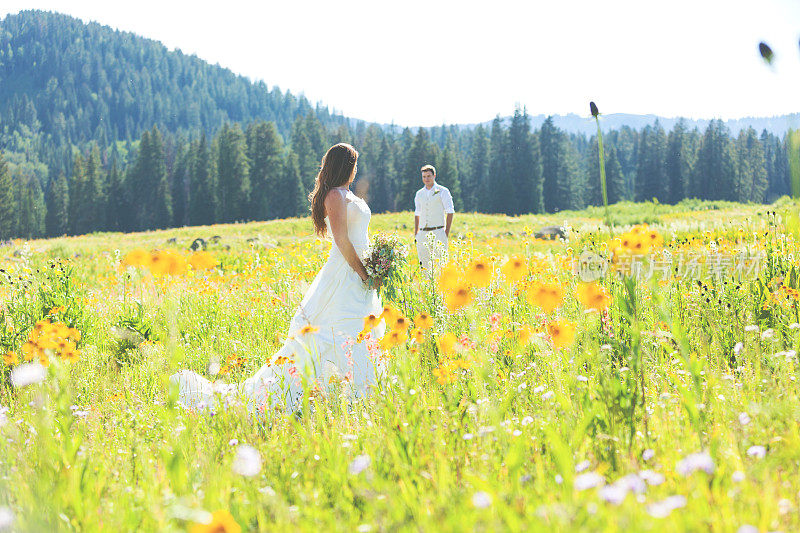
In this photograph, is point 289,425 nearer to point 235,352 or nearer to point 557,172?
point 235,352

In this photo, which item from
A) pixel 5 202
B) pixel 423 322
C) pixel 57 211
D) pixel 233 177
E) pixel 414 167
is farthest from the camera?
pixel 57 211

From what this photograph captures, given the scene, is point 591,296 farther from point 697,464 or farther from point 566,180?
point 566,180

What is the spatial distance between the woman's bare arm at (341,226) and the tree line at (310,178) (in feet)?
175

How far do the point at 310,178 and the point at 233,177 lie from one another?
9.23 metres

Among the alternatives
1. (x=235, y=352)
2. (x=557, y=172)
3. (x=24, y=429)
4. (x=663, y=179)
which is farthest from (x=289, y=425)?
(x=663, y=179)

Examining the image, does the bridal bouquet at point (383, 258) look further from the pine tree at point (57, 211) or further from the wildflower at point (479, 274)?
the pine tree at point (57, 211)

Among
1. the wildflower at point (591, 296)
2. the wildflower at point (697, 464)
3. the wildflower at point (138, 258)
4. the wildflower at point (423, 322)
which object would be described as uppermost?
the wildflower at point (138, 258)

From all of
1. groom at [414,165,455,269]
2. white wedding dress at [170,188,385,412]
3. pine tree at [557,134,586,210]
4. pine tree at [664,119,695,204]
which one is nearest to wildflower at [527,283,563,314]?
white wedding dress at [170,188,385,412]

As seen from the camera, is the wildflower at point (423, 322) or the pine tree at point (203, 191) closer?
the wildflower at point (423, 322)

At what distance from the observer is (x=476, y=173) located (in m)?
76.2

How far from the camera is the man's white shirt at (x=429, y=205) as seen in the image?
28.0 feet

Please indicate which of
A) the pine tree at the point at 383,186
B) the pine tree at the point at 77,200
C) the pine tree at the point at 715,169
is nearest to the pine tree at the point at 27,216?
the pine tree at the point at 77,200

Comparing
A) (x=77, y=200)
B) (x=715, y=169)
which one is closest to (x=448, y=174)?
(x=715, y=169)

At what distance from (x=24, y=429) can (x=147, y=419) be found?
27.6 inches
